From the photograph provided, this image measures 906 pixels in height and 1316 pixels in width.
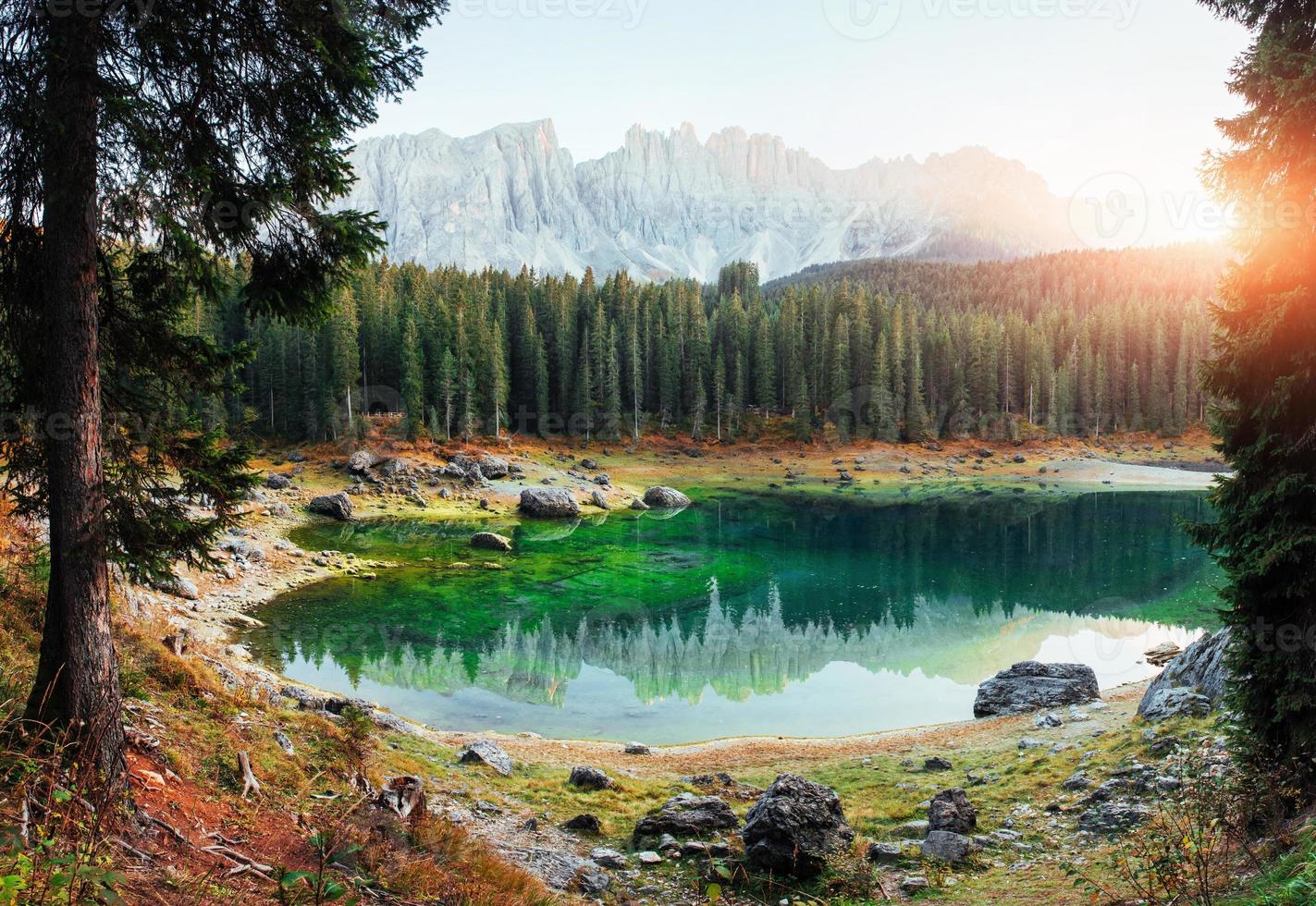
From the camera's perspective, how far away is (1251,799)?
317 inches

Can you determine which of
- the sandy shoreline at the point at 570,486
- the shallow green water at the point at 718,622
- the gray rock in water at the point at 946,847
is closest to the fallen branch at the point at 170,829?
the sandy shoreline at the point at 570,486

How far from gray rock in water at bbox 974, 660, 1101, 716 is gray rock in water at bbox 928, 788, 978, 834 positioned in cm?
940

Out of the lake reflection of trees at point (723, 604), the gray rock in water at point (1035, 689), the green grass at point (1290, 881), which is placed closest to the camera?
the green grass at point (1290, 881)

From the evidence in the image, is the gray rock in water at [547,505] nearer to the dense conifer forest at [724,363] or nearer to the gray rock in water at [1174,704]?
the dense conifer forest at [724,363]

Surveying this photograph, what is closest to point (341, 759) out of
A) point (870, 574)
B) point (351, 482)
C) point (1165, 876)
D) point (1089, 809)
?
point (1165, 876)

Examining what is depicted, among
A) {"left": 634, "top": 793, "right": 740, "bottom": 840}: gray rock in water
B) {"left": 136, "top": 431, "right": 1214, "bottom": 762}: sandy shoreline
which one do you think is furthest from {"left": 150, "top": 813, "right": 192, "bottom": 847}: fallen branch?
{"left": 634, "top": 793, "right": 740, "bottom": 840}: gray rock in water

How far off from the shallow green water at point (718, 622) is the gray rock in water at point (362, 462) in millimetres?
11147

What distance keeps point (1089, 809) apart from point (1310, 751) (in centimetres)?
417

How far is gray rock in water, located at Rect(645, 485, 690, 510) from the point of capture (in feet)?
202

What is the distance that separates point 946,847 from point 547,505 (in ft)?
153

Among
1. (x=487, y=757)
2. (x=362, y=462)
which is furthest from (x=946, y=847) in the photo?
(x=362, y=462)

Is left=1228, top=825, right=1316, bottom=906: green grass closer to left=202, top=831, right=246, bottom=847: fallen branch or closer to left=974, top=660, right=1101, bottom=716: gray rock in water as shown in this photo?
left=202, top=831, right=246, bottom=847: fallen branch

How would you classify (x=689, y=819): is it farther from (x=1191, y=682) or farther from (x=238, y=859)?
(x=1191, y=682)

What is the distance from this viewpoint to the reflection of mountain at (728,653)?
23.6 m
